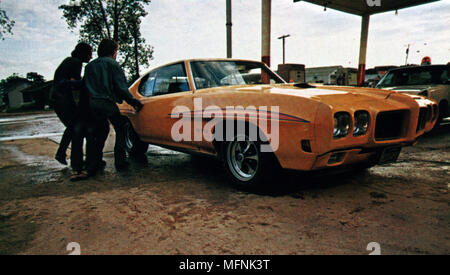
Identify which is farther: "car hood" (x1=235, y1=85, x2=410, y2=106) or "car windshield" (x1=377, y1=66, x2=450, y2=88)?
"car windshield" (x1=377, y1=66, x2=450, y2=88)

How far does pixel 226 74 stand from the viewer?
11.7 feet

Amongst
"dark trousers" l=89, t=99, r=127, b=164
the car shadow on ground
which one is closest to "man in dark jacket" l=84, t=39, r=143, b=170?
"dark trousers" l=89, t=99, r=127, b=164

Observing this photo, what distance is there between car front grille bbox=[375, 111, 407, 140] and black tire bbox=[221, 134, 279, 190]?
3.04 feet

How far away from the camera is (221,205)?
2.52 metres

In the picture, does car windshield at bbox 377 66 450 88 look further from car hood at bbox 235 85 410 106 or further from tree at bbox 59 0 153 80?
tree at bbox 59 0 153 80

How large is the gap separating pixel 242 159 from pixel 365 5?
16.0 meters

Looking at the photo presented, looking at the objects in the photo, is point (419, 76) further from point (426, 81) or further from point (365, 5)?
point (365, 5)

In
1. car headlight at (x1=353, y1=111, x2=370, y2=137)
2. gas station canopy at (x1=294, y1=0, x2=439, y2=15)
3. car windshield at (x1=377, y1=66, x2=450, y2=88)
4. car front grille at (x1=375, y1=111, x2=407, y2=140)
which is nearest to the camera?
car headlight at (x1=353, y1=111, x2=370, y2=137)

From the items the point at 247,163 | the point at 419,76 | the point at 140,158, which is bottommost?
the point at 140,158

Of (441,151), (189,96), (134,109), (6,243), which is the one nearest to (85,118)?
(134,109)

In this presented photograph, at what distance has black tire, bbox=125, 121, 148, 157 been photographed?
4.61 m

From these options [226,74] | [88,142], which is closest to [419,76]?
[226,74]

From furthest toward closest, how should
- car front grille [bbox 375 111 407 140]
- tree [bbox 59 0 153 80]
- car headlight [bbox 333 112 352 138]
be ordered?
tree [bbox 59 0 153 80] → car front grille [bbox 375 111 407 140] → car headlight [bbox 333 112 352 138]

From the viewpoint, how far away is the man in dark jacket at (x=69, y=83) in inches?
142
